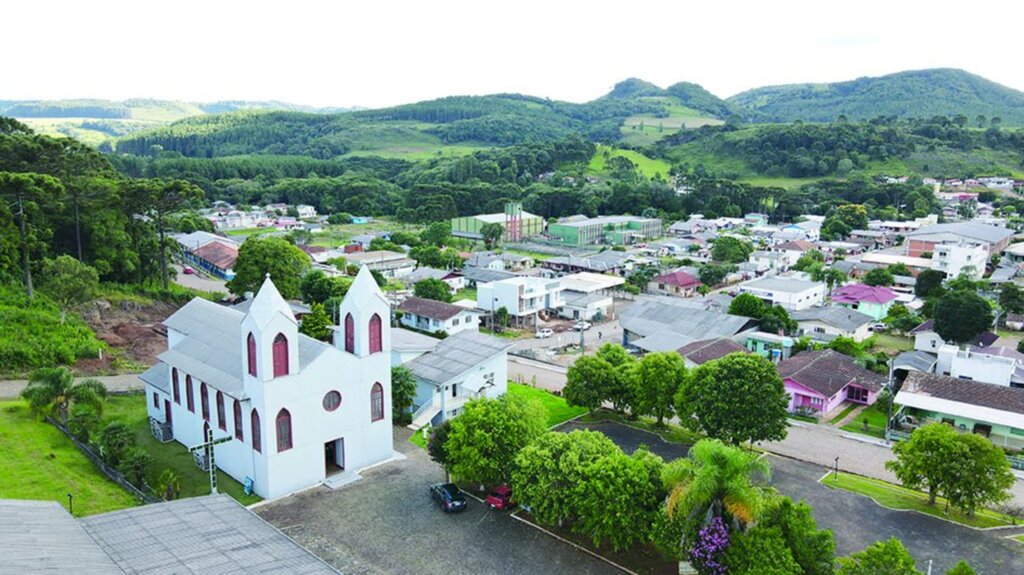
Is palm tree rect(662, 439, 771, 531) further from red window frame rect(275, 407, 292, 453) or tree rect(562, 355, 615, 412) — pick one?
tree rect(562, 355, 615, 412)

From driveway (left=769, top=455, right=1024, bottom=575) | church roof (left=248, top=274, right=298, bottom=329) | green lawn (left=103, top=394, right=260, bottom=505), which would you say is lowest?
green lawn (left=103, top=394, right=260, bottom=505)

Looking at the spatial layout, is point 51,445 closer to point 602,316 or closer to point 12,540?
point 12,540

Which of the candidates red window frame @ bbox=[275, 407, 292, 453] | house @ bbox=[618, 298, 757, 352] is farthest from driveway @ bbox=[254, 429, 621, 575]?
house @ bbox=[618, 298, 757, 352]

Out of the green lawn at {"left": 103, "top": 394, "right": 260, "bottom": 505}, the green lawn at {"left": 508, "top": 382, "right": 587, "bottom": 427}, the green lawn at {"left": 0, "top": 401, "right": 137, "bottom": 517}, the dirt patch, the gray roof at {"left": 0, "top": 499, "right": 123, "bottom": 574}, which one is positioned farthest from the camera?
the dirt patch

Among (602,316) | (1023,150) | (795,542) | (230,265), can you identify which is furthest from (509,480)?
(1023,150)

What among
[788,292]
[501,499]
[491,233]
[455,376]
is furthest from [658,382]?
[491,233]

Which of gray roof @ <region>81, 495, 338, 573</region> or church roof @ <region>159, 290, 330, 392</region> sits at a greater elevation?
church roof @ <region>159, 290, 330, 392</region>
